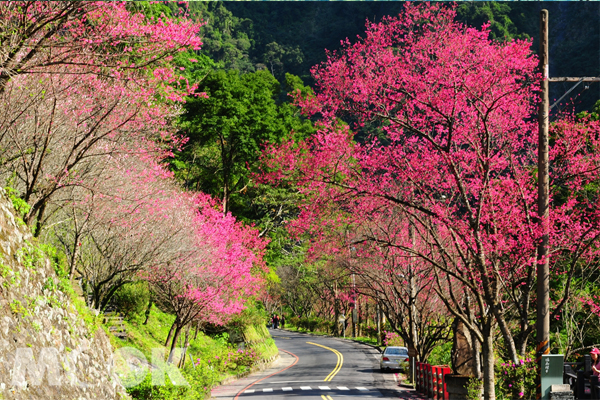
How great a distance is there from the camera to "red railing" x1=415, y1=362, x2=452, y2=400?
2093 centimetres

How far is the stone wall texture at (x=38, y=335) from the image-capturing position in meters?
7.99

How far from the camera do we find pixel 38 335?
29.7 ft

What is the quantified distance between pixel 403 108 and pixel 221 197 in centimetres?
2797

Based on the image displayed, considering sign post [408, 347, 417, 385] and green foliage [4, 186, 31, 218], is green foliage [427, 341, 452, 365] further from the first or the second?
green foliage [4, 186, 31, 218]

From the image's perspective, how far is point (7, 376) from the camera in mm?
7332

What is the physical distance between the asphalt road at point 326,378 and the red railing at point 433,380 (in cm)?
115

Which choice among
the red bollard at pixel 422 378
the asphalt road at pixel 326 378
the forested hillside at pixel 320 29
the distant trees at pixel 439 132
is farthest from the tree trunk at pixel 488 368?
the forested hillside at pixel 320 29

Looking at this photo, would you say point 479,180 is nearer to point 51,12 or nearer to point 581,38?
point 51,12

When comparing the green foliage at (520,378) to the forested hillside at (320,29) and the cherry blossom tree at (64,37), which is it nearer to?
the cherry blossom tree at (64,37)

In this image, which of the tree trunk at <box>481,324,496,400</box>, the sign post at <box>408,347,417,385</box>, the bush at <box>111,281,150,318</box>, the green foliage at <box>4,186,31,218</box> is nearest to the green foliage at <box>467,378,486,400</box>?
the tree trunk at <box>481,324,496,400</box>

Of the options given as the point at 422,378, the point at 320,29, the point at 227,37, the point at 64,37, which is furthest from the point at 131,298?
the point at 320,29

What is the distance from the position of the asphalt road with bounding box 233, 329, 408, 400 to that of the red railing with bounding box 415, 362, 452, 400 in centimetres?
115

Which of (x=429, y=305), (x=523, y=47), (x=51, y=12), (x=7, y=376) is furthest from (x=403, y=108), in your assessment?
(x=429, y=305)

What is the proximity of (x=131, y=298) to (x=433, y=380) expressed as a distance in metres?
15.4
